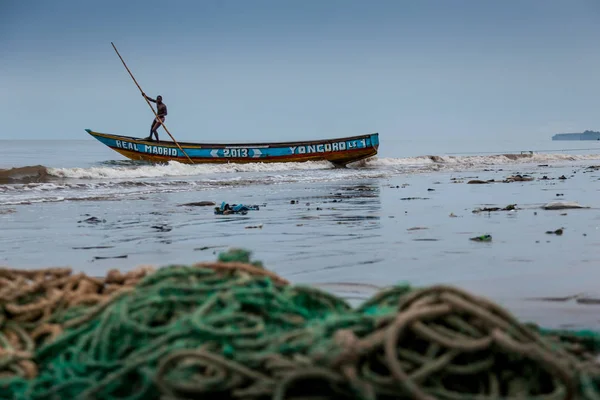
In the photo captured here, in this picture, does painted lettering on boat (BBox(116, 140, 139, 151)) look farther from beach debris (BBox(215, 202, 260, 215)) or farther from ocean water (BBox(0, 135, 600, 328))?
beach debris (BBox(215, 202, 260, 215))

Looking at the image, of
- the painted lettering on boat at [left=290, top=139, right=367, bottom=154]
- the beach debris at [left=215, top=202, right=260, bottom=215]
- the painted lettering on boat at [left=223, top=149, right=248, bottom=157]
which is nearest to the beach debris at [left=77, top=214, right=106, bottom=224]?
the beach debris at [left=215, top=202, right=260, bottom=215]

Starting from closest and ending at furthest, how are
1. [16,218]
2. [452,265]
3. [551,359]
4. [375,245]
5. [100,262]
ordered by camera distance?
1. [551,359]
2. [452,265]
3. [100,262]
4. [375,245]
5. [16,218]

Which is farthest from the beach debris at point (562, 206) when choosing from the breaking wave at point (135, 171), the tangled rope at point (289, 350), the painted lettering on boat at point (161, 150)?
the painted lettering on boat at point (161, 150)

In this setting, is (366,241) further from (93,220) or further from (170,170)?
(170,170)

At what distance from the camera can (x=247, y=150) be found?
32281mm

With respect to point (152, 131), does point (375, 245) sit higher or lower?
lower

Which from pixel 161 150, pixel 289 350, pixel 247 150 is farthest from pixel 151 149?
pixel 289 350

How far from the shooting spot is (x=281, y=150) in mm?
32875

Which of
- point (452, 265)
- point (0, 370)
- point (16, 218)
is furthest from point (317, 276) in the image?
point (16, 218)

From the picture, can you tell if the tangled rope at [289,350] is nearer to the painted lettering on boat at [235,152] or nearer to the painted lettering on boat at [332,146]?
the painted lettering on boat at [235,152]

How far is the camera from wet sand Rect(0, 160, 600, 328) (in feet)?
17.6

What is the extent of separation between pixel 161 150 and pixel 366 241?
25056mm

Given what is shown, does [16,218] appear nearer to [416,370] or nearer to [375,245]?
[375,245]

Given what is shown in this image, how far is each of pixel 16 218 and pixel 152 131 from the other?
20896 mm
